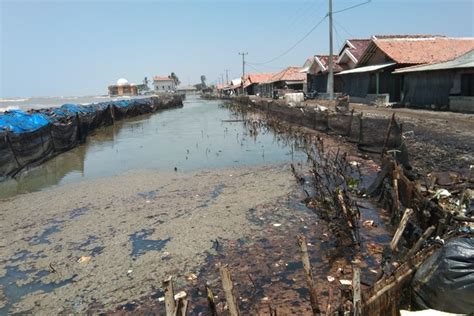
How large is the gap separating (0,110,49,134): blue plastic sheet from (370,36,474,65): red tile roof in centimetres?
1938

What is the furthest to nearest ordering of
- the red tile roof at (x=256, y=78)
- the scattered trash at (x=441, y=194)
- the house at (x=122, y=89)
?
the house at (x=122, y=89)
the red tile roof at (x=256, y=78)
the scattered trash at (x=441, y=194)

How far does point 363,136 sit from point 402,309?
8.35m

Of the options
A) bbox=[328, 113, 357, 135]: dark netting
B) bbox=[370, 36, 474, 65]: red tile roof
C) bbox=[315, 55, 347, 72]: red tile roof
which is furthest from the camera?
bbox=[315, 55, 347, 72]: red tile roof

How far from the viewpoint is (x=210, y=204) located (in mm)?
7578

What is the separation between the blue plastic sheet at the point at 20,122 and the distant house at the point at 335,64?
23.3 meters

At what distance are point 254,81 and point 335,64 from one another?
29223 millimetres

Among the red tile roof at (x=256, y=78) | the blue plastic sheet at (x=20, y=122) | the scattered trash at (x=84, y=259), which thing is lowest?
the scattered trash at (x=84, y=259)

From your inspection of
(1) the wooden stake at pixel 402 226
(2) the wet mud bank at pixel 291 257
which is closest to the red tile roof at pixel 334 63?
(2) the wet mud bank at pixel 291 257

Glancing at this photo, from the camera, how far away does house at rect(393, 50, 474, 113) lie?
16609mm

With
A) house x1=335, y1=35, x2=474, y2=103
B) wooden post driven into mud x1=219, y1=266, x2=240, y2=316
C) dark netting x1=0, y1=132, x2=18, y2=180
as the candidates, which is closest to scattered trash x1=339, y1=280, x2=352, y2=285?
wooden post driven into mud x1=219, y1=266, x2=240, y2=316

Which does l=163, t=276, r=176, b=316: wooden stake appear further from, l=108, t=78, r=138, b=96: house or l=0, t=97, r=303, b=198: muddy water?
l=108, t=78, r=138, b=96: house

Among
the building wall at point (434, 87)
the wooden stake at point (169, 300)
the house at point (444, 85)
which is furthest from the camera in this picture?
the building wall at point (434, 87)

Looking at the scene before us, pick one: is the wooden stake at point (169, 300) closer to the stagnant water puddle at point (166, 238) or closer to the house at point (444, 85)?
the stagnant water puddle at point (166, 238)

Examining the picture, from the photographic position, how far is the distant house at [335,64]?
31.5 metres
